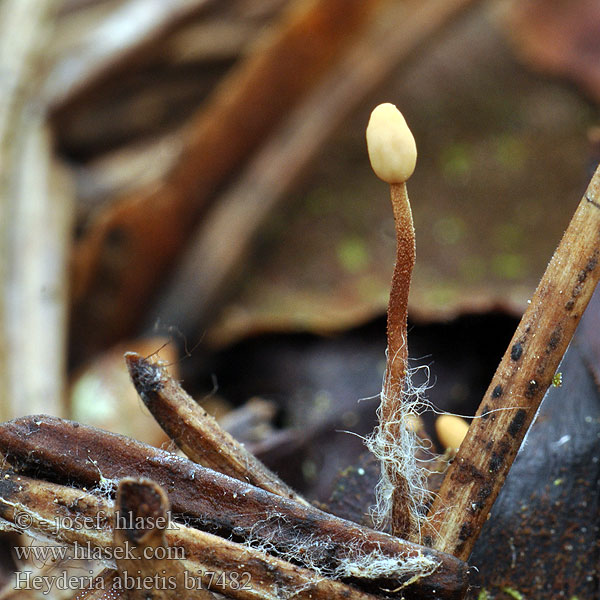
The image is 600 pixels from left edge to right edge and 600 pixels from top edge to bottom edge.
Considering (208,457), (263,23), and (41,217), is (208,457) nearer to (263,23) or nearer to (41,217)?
(41,217)

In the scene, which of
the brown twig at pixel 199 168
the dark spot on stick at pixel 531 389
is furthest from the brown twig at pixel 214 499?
the brown twig at pixel 199 168

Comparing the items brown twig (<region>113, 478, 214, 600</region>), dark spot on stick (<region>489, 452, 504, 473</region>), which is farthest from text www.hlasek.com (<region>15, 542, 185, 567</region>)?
dark spot on stick (<region>489, 452, 504, 473</region>)

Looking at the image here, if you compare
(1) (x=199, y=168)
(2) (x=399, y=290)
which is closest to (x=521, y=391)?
(2) (x=399, y=290)

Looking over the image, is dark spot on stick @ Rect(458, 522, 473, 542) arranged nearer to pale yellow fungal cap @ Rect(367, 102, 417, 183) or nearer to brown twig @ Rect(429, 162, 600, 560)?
brown twig @ Rect(429, 162, 600, 560)

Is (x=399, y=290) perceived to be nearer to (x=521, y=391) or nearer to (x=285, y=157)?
(x=521, y=391)

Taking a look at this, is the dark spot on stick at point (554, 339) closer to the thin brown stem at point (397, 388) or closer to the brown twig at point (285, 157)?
the thin brown stem at point (397, 388)
